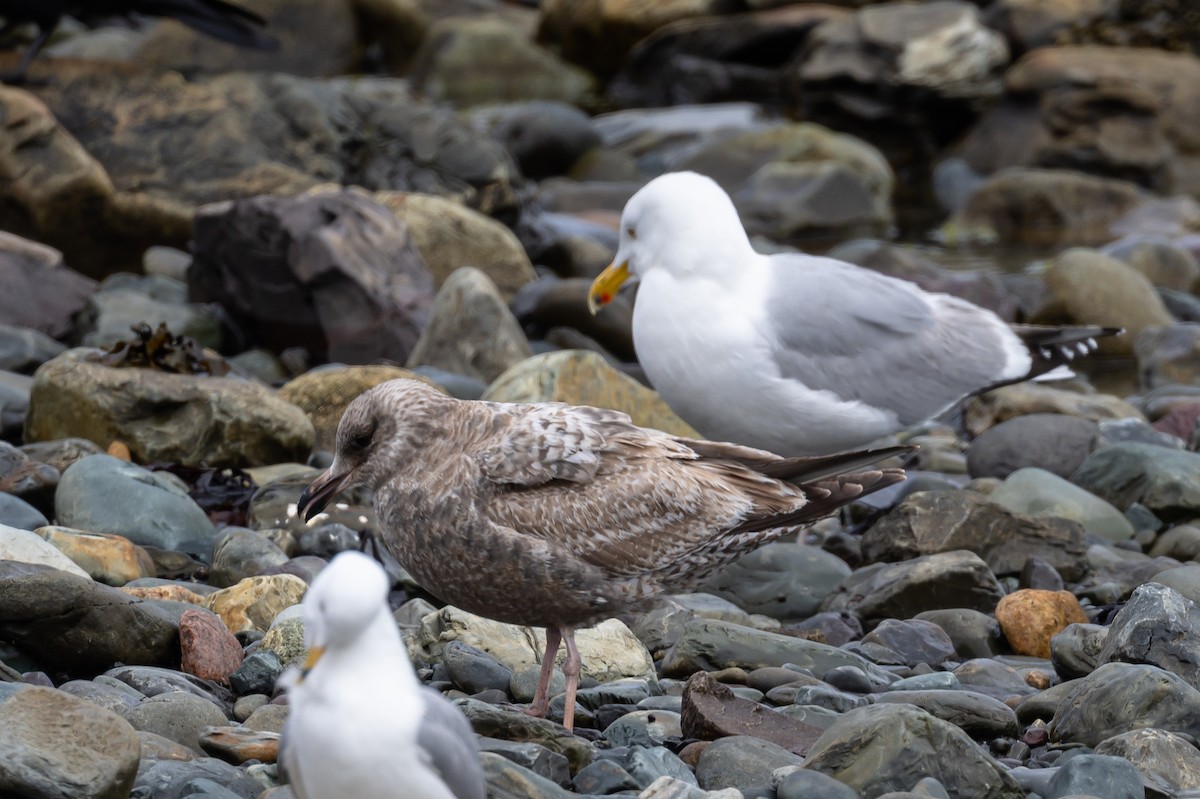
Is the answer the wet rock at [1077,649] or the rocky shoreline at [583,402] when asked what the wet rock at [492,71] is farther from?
the wet rock at [1077,649]

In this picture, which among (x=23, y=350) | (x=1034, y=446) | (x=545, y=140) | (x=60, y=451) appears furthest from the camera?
(x=545, y=140)

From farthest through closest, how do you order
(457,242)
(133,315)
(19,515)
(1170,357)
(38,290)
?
(457,242), (1170,357), (38,290), (133,315), (19,515)

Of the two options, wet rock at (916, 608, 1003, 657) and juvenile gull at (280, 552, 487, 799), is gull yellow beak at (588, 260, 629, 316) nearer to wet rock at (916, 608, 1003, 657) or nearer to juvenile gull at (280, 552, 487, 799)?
wet rock at (916, 608, 1003, 657)

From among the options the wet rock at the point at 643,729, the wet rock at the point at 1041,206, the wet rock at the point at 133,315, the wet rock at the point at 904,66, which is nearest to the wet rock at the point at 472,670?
the wet rock at the point at 643,729

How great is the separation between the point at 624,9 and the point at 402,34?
3602 mm

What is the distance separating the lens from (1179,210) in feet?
51.5

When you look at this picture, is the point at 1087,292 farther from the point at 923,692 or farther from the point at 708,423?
the point at 923,692

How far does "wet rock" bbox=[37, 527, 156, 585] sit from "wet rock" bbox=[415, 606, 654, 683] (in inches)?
45.1

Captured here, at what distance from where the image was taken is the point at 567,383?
675 cm

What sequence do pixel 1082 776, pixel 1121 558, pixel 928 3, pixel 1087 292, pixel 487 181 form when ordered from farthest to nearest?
pixel 928 3 → pixel 487 181 → pixel 1087 292 → pixel 1121 558 → pixel 1082 776

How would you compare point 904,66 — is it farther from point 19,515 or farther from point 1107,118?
point 19,515

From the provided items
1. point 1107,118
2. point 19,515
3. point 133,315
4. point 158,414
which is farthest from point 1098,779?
point 1107,118

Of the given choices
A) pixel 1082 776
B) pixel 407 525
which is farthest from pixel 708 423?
pixel 1082 776

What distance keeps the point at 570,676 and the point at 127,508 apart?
233cm
